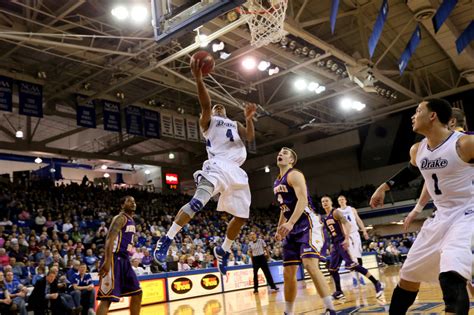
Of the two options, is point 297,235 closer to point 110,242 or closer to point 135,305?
point 135,305

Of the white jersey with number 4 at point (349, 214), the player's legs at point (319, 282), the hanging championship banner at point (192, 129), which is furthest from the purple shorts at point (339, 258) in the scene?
the hanging championship banner at point (192, 129)

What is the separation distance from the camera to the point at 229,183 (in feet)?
17.1

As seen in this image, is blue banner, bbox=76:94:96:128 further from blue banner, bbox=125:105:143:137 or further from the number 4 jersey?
the number 4 jersey

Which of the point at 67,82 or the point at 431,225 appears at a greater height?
the point at 67,82

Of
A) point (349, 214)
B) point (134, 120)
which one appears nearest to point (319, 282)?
point (349, 214)

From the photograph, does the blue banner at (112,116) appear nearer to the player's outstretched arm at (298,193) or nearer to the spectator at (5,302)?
the spectator at (5,302)

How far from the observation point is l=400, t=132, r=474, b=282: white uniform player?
322cm

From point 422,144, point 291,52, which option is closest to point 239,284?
point 291,52

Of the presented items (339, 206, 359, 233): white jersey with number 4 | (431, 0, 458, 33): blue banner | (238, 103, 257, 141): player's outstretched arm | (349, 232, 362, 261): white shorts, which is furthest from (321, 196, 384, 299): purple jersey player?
(431, 0, 458, 33): blue banner

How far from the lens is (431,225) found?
133 inches

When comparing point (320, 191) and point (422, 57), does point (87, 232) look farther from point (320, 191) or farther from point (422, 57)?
point (320, 191)

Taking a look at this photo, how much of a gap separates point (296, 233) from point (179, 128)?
702 inches

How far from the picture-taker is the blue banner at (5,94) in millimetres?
16109

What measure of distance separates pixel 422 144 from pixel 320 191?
3076 centimetres
